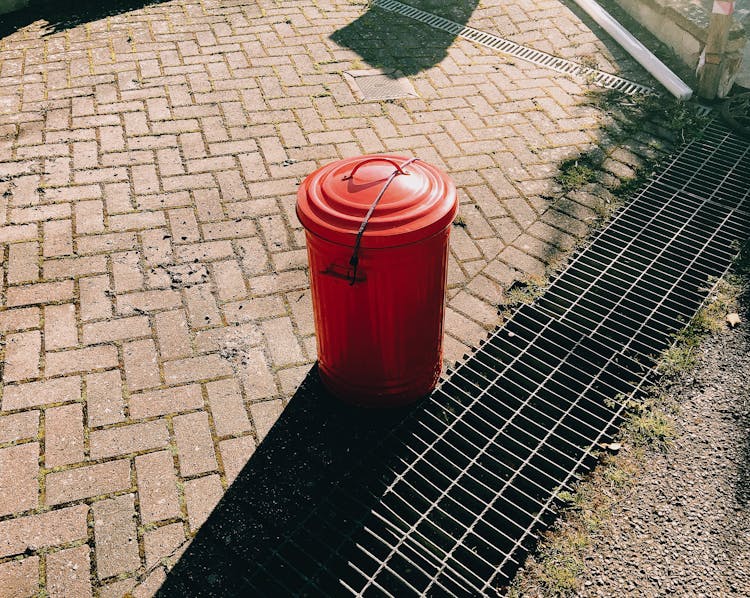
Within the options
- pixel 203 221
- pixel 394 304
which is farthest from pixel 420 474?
pixel 203 221

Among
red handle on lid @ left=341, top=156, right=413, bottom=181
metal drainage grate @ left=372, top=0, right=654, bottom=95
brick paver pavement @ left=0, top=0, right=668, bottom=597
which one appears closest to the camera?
red handle on lid @ left=341, top=156, right=413, bottom=181

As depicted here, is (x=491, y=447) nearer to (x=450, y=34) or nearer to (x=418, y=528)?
(x=418, y=528)

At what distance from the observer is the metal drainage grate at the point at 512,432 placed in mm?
2945

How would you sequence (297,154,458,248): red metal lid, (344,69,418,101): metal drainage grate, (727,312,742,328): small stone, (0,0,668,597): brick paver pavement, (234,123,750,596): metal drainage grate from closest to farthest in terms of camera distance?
(297,154,458,248): red metal lid, (234,123,750,596): metal drainage grate, (0,0,668,597): brick paver pavement, (727,312,742,328): small stone, (344,69,418,101): metal drainage grate

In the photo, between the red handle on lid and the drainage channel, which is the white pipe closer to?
the drainage channel

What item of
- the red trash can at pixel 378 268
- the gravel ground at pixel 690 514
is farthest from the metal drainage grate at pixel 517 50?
the red trash can at pixel 378 268

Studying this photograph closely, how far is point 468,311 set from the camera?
4.19 meters

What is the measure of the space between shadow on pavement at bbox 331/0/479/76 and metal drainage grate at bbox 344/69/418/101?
164mm

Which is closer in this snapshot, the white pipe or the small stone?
the small stone

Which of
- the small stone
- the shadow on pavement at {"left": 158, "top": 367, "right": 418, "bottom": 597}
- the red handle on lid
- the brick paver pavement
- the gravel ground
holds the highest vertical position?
the red handle on lid

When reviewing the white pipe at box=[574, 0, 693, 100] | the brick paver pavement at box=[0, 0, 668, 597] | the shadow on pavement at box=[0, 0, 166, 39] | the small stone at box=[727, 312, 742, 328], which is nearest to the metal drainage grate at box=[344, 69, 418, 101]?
the brick paver pavement at box=[0, 0, 668, 597]

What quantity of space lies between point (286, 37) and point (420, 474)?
18.5 ft

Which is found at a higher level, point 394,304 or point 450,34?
point 394,304

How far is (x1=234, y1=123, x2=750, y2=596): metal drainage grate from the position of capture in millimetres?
2945
